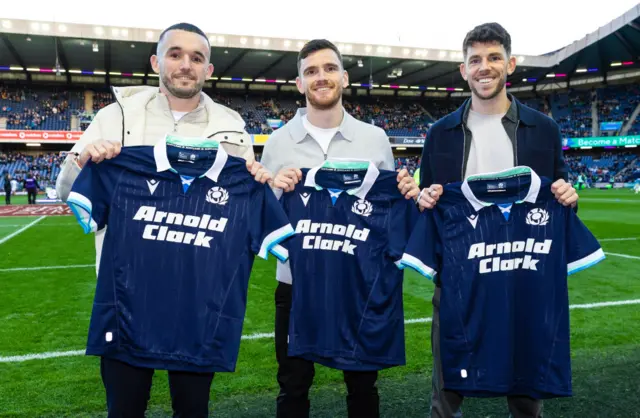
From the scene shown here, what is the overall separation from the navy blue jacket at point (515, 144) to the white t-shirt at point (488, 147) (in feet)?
0.14

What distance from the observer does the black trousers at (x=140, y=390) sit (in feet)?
7.32

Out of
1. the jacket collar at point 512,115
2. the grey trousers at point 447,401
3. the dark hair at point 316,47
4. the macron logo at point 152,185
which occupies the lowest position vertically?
the grey trousers at point 447,401

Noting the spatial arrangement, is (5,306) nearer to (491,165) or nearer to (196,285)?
(196,285)

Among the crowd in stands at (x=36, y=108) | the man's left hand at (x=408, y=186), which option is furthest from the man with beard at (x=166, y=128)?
the crowd in stands at (x=36, y=108)

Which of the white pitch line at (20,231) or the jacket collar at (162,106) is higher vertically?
the jacket collar at (162,106)

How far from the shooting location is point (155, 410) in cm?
335

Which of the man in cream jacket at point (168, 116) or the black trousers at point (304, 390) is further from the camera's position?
the black trousers at point (304, 390)

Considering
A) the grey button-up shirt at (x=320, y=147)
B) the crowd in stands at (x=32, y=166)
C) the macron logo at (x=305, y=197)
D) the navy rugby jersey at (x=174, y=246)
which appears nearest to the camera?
the navy rugby jersey at (x=174, y=246)

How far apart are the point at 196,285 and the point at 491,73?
6.13 ft

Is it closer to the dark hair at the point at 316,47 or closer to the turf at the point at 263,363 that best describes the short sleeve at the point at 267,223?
the dark hair at the point at 316,47

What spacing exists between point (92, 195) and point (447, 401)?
213 centimetres

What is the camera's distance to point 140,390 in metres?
Answer: 2.30

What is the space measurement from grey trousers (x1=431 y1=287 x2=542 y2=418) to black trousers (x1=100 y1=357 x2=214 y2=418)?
48.9 inches

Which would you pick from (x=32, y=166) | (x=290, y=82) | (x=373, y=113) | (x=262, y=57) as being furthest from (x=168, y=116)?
(x=373, y=113)
